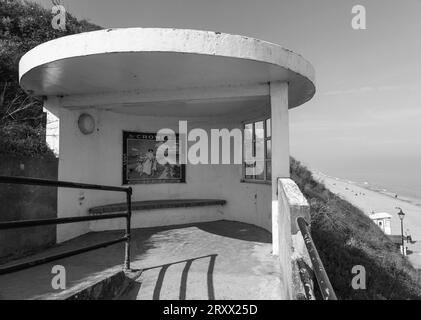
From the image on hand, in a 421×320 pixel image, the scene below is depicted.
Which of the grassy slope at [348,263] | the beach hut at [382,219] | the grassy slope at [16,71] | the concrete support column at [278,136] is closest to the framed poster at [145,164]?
the grassy slope at [16,71]

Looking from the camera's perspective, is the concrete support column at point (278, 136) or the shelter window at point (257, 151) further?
the shelter window at point (257, 151)

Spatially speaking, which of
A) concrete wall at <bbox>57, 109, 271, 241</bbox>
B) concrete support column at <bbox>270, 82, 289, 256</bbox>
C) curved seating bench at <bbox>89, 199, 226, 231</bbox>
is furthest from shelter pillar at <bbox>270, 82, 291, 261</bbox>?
curved seating bench at <bbox>89, 199, 226, 231</bbox>

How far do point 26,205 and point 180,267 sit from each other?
292 cm

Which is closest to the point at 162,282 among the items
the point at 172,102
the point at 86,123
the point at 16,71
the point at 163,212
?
the point at 172,102

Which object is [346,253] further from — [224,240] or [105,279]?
[105,279]

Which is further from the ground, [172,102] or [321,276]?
[172,102]

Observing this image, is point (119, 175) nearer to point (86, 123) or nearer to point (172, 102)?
point (86, 123)

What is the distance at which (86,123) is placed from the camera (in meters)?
6.88

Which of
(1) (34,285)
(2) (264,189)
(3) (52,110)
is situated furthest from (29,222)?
(2) (264,189)

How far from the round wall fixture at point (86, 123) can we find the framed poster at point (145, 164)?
1087 mm

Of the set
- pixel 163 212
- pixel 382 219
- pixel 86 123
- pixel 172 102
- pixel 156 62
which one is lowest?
pixel 382 219

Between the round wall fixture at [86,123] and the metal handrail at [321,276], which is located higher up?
the round wall fixture at [86,123]

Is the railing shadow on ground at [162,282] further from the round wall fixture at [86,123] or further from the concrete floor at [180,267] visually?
the round wall fixture at [86,123]

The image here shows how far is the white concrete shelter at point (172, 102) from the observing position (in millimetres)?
4148
